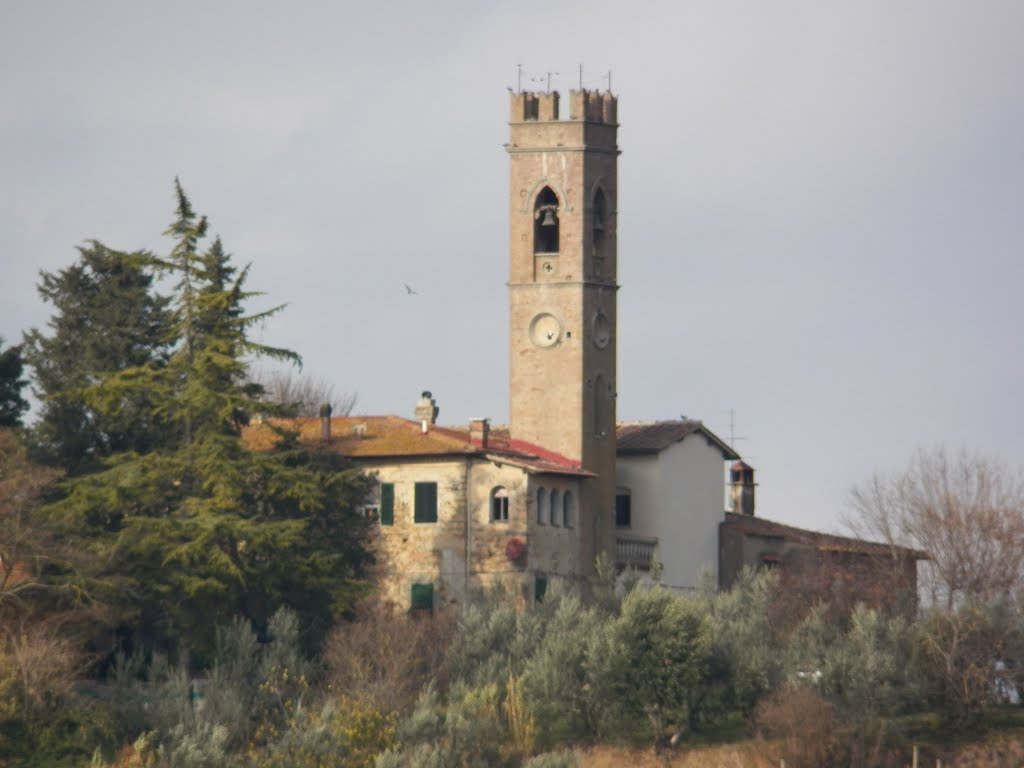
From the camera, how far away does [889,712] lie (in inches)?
2119

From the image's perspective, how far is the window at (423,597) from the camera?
5925 cm

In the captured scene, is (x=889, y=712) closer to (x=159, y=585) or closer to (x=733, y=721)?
(x=733, y=721)

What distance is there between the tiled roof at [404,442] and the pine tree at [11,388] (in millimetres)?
4982

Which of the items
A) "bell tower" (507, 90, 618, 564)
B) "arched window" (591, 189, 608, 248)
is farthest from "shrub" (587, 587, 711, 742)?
"arched window" (591, 189, 608, 248)

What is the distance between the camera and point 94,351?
56500 millimetres

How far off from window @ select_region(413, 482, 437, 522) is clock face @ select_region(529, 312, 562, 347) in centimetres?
514

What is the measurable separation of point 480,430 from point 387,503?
107 inches

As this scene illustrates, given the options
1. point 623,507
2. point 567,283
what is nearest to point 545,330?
point 567,283

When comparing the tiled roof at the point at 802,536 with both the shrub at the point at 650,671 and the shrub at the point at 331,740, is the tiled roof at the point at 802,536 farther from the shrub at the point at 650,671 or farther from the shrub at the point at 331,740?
the shrub at the point at 331,740

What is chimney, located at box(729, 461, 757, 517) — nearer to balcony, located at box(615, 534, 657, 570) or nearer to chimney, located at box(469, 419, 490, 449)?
balcony, located at box(615, 534, 657, 570)

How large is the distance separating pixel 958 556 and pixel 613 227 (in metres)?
11.2

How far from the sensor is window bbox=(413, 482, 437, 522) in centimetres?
5984

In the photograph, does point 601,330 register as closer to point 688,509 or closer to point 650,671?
point 688,509

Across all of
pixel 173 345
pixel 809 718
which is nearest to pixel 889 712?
pixel 809 718
